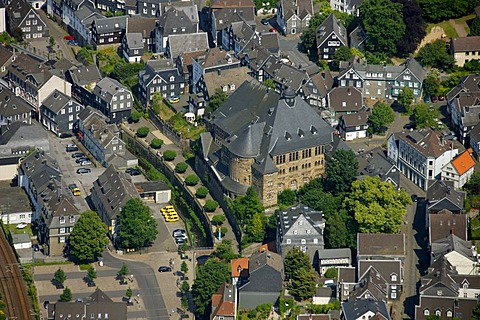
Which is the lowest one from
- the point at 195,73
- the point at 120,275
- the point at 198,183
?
the point at 120,275

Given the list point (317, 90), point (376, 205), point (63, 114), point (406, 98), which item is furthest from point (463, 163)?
point (63, 114)

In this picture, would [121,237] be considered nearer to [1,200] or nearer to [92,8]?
[1,200]

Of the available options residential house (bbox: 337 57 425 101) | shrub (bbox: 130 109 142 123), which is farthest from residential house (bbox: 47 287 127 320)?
residential house (bbox: 337 57 425 101)

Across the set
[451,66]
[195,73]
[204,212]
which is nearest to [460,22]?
[451,66]

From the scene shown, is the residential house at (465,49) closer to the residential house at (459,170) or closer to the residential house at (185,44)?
the residential house at (459,170)

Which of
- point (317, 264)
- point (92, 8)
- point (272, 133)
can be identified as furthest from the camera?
point (92, 8)
